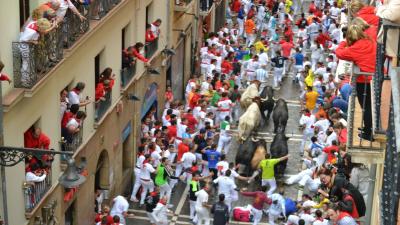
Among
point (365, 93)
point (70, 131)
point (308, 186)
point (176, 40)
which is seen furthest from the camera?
point (176, 40)

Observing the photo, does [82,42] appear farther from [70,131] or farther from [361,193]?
[361,193]

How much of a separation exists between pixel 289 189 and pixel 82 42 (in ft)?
31.5

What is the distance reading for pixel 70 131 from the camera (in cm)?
2023

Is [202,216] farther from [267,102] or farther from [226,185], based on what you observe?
Answer: [267,102]

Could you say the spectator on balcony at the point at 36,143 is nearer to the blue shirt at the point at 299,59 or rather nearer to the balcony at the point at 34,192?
the balcony at the point at 34,192

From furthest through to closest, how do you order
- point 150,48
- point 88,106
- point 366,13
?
A: point 150,48 → point 88,106 → point 366,13

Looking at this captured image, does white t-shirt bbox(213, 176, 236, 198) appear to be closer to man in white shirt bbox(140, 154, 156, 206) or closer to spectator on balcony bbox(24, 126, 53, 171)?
man in white shirt bbox(140, 154, 156, 206)

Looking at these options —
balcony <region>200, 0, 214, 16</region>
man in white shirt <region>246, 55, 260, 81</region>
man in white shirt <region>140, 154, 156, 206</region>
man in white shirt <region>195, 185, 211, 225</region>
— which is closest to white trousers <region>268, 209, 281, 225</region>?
man in white shirt <region>195, 185, 211, 225</region>

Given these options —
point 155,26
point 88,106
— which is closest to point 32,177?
point 88,106

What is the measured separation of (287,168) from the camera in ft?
94.5

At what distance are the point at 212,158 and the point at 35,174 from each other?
8.59m

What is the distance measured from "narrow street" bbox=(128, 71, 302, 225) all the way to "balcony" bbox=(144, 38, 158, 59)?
4.40 metres

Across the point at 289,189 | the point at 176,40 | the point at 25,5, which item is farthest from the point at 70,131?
the point at 176,40

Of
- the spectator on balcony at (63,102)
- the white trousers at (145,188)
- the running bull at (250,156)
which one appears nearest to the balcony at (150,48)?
the running bull at (250,156)
